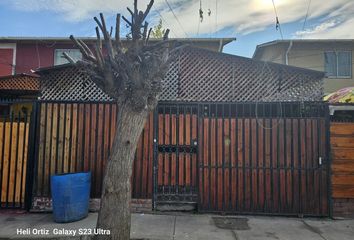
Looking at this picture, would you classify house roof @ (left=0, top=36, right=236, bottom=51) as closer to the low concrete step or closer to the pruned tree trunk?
the low concrete step

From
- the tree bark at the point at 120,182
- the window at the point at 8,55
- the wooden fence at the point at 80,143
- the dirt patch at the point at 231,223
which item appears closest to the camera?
the tree bark at the point at 120,182

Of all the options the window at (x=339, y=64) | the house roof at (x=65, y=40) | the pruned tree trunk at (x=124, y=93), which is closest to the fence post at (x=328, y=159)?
the pruned tree trunk at (x=124, y=93)

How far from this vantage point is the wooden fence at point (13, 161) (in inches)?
281

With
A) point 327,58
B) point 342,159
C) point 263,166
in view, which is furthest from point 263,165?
point 327,58

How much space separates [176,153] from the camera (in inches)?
284

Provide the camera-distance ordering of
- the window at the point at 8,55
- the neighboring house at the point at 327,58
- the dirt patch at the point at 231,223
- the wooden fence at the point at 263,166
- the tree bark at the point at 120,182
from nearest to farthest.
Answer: the tree bark at the point at 120,182 → the dirt patch at the point at 231,223 → the wooden fence at the point at 263,166 → the window at the point at 8,55 → the neighboring house at the point at 327,58

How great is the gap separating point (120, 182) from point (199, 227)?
2374 millimetres

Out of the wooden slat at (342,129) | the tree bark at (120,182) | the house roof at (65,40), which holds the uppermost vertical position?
the house roof at (65,40)

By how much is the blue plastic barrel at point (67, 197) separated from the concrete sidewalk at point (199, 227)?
184 mm

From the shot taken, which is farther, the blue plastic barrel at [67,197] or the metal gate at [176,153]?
the metal gate at [176,153]

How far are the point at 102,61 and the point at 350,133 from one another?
5524 millimetres

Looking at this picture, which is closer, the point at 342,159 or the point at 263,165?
the point at 342,159

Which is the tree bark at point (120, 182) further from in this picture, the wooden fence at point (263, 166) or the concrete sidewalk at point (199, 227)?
the wooden fence at point (263, 166)

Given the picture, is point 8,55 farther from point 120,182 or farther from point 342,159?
point 342,159
